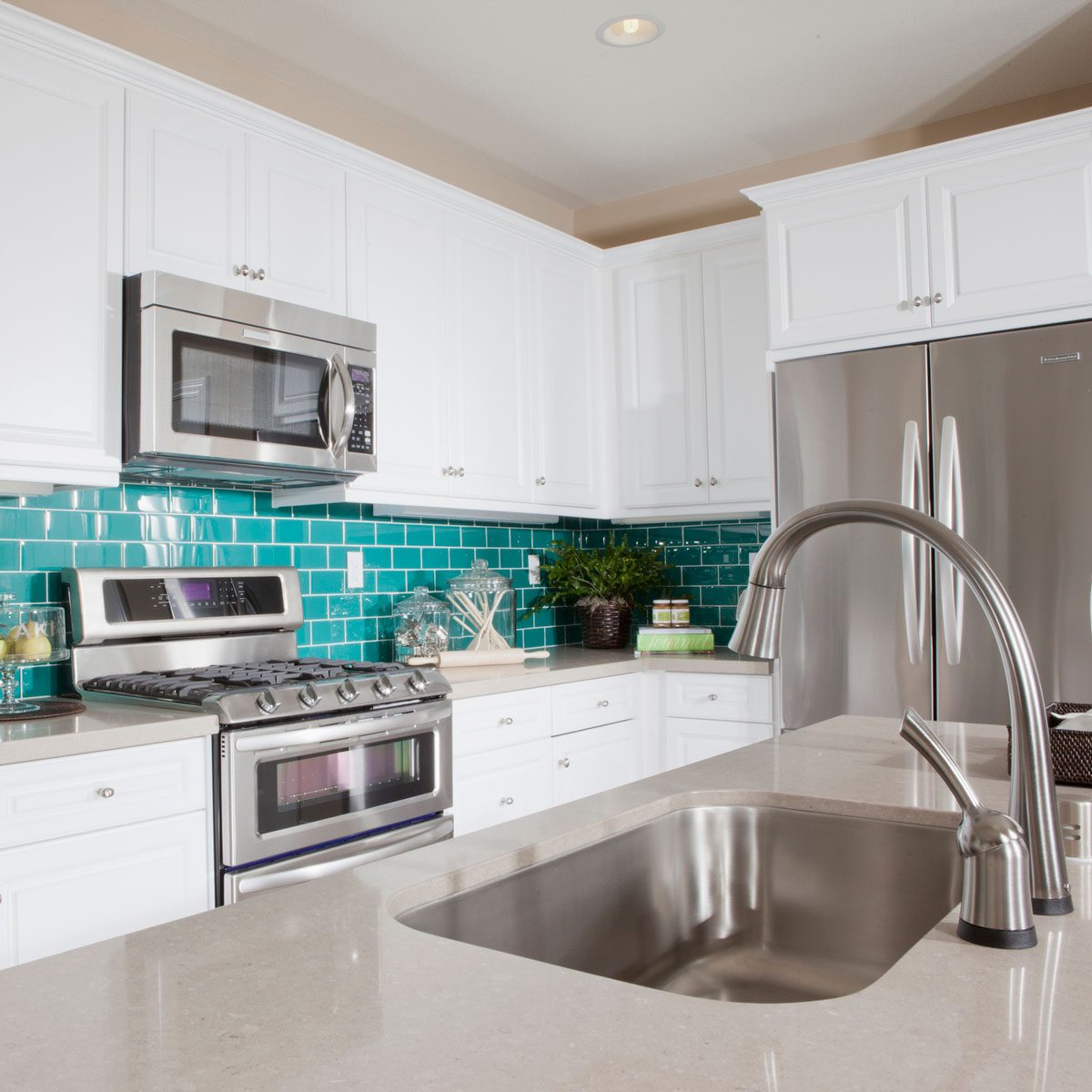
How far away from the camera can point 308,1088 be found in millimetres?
613

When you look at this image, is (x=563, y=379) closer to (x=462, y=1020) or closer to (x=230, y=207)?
(x=230, y=207)

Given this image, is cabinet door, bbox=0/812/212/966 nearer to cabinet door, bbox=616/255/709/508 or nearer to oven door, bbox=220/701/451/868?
oven door, bbox=220/701/451/868

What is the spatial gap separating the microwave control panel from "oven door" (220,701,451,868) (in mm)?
763

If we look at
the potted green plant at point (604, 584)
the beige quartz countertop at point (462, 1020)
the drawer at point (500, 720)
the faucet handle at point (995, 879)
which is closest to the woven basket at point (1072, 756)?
the beige quartz countertop at point (462, 1020)

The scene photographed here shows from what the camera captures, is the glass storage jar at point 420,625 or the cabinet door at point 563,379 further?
the cabinet door at point 563,379

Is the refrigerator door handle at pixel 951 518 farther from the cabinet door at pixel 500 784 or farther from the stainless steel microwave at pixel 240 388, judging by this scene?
the stainless steel microwave at pixel 240 388

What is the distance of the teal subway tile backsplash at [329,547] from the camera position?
262 cm

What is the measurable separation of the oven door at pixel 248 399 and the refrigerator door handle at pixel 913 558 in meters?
1.59

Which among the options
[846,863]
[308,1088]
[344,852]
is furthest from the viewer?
[344,852]

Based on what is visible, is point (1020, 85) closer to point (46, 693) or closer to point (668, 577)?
point (668, 577)

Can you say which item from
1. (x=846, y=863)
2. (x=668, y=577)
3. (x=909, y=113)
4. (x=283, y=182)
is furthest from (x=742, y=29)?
(x=846, y=863)

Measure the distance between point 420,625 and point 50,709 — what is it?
135cm

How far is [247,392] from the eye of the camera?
270cm

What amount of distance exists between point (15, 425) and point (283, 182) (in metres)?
1.05
